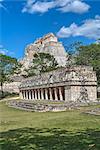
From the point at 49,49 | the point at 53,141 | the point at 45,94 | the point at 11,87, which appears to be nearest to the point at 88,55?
the point at 45,94

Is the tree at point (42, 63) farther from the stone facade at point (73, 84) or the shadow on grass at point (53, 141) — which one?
the shadow on grass at point (53, 141)

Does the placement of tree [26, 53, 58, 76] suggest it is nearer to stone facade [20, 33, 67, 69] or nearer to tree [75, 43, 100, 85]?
tree [75, 43, 100, 85]

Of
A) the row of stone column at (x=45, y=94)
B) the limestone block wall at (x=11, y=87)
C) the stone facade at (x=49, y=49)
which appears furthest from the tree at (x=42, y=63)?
the stone facade at (x=49, y=49)

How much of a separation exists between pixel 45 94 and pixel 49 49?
49.8m

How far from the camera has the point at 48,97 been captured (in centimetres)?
4075

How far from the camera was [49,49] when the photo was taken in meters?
89.5

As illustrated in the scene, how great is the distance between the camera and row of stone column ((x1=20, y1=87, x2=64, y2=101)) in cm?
3575

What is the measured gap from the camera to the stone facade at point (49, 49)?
89000 millimetres

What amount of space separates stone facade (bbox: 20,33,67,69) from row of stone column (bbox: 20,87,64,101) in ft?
122

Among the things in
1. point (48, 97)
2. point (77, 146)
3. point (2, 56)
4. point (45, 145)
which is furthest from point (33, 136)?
point (2, 56)

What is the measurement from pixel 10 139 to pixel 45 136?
4.35 ft

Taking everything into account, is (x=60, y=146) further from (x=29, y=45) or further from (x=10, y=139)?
(x=29, y=45)

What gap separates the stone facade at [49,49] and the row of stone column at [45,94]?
3714 centimetres

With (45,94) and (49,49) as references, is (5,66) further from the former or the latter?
(49,49)
